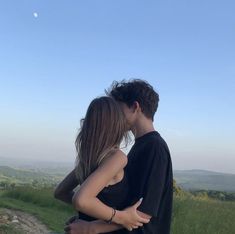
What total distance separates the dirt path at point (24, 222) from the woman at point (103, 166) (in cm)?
823

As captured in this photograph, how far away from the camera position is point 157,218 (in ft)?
8.95

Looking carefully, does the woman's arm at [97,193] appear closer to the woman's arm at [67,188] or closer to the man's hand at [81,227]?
the man's hand at [81,227]

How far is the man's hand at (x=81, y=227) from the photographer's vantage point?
2.63 meters

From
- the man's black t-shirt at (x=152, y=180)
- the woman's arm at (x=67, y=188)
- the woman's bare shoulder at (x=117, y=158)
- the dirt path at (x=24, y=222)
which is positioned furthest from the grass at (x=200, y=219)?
the woman's bare shoulder at (x=117, y=158)

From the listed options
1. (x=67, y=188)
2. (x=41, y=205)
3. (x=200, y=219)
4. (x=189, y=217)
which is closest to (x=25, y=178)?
(x=41, y=205)

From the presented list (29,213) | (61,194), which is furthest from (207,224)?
(61,194)

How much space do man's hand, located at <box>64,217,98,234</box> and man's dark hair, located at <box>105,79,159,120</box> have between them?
2.15 feet

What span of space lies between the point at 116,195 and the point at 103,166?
18 cm

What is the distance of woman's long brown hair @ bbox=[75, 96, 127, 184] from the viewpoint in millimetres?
2572

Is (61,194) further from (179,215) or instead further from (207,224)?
(179,215)

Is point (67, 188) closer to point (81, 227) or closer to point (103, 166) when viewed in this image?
point (81, 227)

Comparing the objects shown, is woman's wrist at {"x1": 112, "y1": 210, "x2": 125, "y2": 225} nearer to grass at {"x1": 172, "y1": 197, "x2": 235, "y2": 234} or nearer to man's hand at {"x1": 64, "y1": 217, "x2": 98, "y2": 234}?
man's hand at {"x1": 64, "y1": 217, "x2": 98, "y2": 234}

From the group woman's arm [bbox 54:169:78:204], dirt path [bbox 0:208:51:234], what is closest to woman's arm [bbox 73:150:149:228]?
woman's arm [bbox 54:169:78:204]

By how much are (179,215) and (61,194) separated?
914 cm
